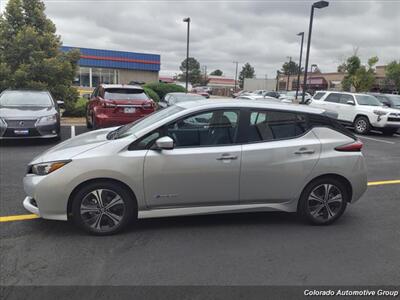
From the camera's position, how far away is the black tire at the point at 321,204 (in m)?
4.75

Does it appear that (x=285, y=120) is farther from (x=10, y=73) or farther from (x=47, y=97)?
(x=10, y=73)

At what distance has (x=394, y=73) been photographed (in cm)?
4656

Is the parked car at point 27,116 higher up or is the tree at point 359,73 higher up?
the tree at point 359,73

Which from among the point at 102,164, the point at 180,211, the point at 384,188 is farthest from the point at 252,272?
the point at 384,188

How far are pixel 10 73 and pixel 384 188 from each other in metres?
14.5

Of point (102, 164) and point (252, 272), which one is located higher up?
point (102, 164)

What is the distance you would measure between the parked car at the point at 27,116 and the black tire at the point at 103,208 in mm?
5935

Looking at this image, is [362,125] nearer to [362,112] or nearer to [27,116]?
[362,112]

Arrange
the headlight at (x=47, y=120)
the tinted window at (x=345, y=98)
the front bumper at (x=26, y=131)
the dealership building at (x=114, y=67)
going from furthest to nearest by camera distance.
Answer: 1. the dealership building at (x=114, y=67)
2. the tinted window at (x=345, y=98)
3. the headlight at (x=47, y=120)
4. the front bumper at (x=26, y=131)

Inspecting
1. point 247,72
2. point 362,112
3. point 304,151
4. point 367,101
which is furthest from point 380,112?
point 247,72

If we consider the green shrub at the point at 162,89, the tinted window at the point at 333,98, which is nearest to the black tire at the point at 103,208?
the tinted window at the point at 333,98

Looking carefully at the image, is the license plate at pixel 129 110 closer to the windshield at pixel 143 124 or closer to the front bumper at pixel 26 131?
the front bumper at pixel 26 131

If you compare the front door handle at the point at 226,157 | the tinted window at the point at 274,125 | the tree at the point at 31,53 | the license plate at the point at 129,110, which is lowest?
the front door handle at the point at 226,157
